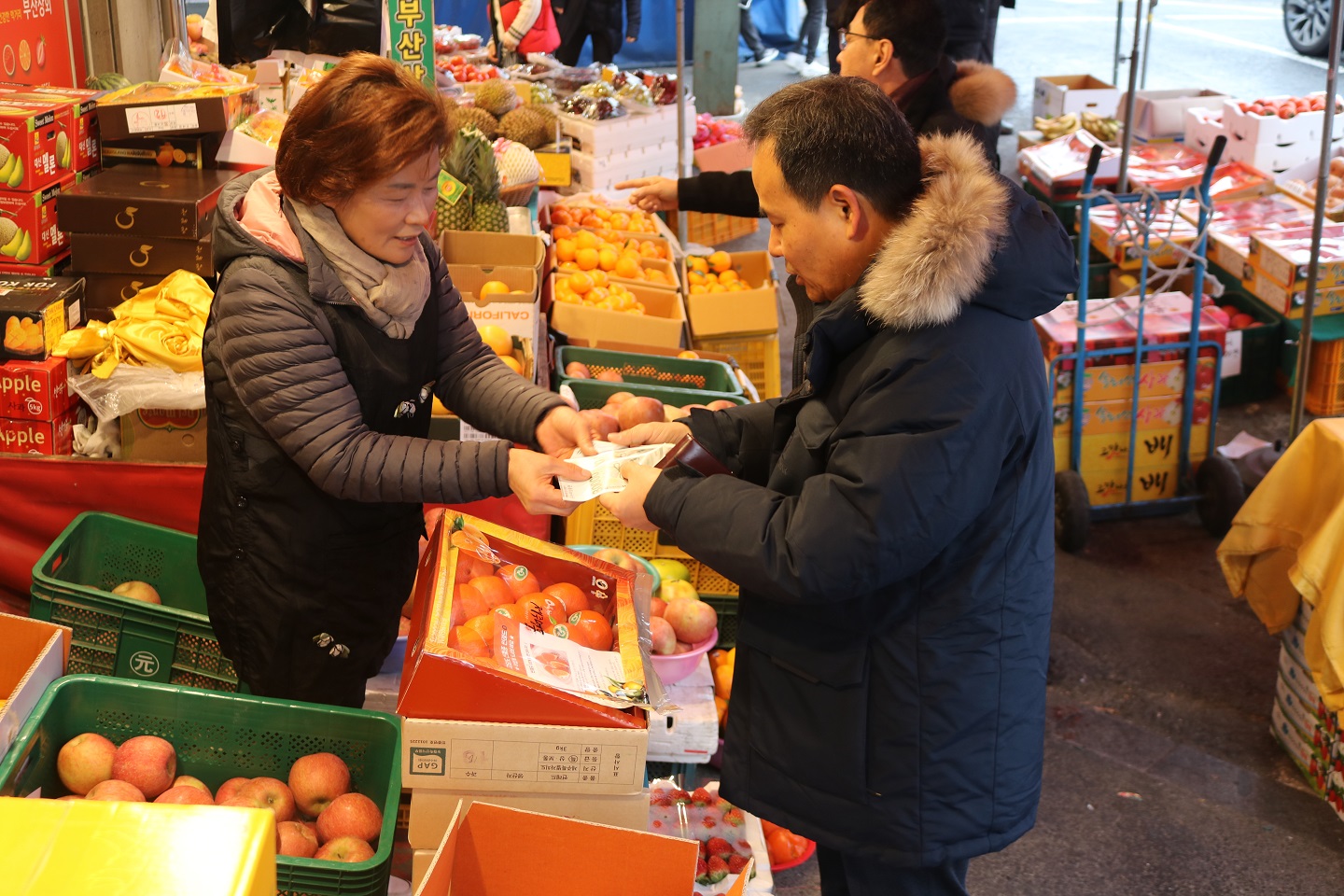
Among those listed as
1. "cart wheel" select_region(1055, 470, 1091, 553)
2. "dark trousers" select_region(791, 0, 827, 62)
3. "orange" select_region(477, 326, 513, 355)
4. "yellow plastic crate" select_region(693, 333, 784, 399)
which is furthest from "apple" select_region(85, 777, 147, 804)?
"dark trousers" select_region(791, 0, 827, 62)

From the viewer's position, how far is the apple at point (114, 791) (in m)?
2.11

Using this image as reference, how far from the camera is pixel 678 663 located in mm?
3115

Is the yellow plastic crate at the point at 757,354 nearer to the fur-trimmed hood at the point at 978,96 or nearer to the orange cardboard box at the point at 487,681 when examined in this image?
the fur-trimmed hood at the point at 978,96

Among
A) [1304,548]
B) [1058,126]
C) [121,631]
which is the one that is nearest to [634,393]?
[121,631]

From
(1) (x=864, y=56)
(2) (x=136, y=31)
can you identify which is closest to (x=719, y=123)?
(2) (x=136, y=31)

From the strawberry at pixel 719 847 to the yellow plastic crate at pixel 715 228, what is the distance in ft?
19.5

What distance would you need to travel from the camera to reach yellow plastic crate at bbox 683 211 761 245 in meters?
8.52

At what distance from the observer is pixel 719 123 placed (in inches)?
358

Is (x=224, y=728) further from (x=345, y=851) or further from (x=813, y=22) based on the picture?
(x=813, y=22)

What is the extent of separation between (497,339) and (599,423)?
163 cm

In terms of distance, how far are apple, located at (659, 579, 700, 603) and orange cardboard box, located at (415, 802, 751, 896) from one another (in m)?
1.30

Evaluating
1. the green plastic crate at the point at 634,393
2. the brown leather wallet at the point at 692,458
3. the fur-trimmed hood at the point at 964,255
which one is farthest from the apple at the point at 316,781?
the green plastic crate at the point at 634,393

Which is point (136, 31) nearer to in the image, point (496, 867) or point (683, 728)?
point (683, 728)

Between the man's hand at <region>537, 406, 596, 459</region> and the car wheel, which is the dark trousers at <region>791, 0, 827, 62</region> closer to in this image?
the car wheel
